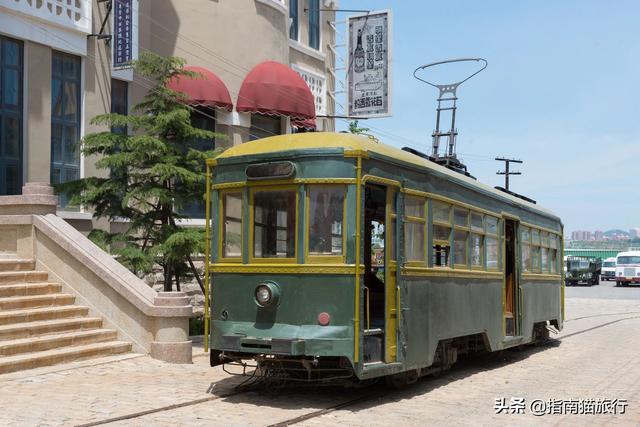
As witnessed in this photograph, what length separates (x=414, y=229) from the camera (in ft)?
32.0

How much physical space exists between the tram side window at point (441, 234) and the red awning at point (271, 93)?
44.6ft

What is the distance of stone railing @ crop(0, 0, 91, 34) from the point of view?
17.4 m

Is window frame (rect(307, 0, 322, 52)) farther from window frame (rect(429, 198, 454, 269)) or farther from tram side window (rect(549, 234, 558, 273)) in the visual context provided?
window frame (rect(429, 198, 454, 269))

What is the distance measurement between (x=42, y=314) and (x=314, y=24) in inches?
842

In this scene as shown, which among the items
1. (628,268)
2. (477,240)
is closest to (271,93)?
(477,240)

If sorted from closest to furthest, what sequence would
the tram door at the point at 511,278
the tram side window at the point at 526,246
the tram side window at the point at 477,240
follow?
the tram side window at the point at 477,240 → the tram door at the point at 511,278 → the tram side window at the point at 526,246

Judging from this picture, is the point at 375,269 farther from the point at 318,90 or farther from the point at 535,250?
the point at 318,90

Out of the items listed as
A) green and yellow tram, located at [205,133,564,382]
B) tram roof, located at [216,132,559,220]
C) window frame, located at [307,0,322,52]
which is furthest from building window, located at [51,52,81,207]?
window frame, located at [307,0,322,52]

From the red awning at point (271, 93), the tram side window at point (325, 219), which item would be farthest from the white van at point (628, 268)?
the tram side window at point (325, 219)

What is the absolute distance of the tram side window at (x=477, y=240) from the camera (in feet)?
38.7

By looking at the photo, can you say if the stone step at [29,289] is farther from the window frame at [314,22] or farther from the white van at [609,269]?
the white van at [609,269]

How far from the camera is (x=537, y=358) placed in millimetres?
14352

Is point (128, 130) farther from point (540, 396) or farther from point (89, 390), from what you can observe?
point (540, 396)

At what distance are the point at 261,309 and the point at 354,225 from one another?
4.77 ft
